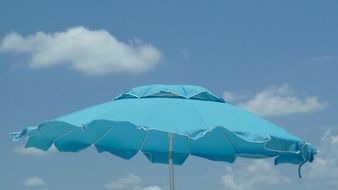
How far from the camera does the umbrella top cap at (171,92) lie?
6859 mm

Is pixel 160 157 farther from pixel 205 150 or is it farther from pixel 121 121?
pixel 121 121

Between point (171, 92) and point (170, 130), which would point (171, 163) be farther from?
point (170, 130)

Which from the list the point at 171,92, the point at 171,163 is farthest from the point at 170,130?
the point at 171,163

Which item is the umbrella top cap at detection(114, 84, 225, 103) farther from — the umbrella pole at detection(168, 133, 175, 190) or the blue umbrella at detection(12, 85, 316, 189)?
the umbrella pole at detection(168, 133, 175, 190)

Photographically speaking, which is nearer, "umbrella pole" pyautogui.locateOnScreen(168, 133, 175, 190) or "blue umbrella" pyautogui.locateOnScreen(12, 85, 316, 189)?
"blue umbrella" pyautogui.locateOnScreen(12, 85, 316, 189)

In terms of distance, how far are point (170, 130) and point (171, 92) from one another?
50.0 inches

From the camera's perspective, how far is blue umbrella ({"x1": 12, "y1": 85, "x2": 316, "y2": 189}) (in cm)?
586

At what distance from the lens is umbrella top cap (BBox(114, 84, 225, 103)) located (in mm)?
6859

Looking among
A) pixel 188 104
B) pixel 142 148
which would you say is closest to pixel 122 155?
pixel 142 148

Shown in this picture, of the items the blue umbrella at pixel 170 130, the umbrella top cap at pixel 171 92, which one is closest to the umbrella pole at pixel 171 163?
the blue umbrella at pixel 170 130

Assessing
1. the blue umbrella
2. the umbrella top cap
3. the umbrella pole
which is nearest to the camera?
the blue umbrella

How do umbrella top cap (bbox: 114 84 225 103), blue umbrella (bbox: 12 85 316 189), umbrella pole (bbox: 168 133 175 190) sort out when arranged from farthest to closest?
umbrella pole (bbox: 168 133 175 190) < umbrella top cap (bbox: 114 84 225 103) < blue umbrella (bbox: 12 85 316 189)

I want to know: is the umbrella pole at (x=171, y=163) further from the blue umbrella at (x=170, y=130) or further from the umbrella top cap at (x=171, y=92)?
the umbrella top cap at (x=171, y=92)

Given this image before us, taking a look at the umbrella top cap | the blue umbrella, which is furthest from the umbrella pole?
the umbrella top cap
